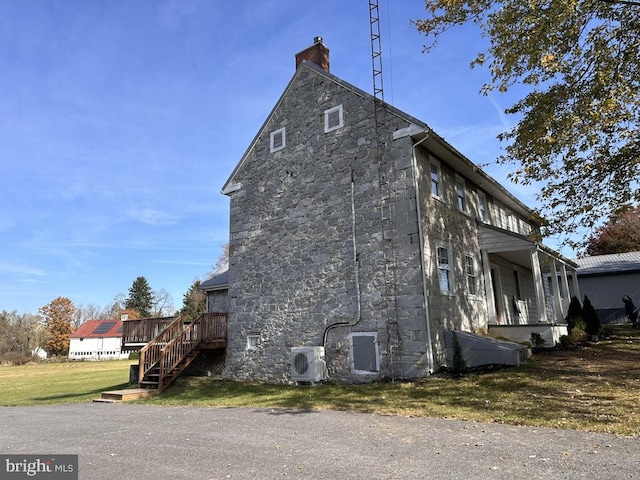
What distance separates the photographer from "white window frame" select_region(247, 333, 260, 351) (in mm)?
15047

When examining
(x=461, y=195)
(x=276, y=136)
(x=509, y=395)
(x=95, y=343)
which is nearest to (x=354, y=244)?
(x=461, y=195)

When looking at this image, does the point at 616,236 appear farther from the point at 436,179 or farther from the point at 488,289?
the point at 436,179

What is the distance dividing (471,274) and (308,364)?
6547mm

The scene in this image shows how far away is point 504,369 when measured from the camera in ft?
36.2

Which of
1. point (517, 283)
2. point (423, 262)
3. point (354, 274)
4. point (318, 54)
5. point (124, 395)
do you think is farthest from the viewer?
point (517, 283)

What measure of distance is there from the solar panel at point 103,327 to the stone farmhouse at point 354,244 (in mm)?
57016

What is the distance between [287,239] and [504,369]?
25.6 feet

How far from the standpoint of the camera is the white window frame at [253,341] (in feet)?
49.4

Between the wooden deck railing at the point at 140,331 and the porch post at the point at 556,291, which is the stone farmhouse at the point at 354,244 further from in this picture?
the wooden deck railing at the point at 140,331

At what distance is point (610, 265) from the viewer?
1108 inches

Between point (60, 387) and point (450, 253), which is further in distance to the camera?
point (60, 387)

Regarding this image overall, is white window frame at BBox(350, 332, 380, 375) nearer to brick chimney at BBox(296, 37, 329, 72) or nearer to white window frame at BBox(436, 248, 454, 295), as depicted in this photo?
white window frame at BBox(436, 248, 454, 295)

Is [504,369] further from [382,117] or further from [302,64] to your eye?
[302,64]

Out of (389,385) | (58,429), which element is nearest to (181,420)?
(58,429)
